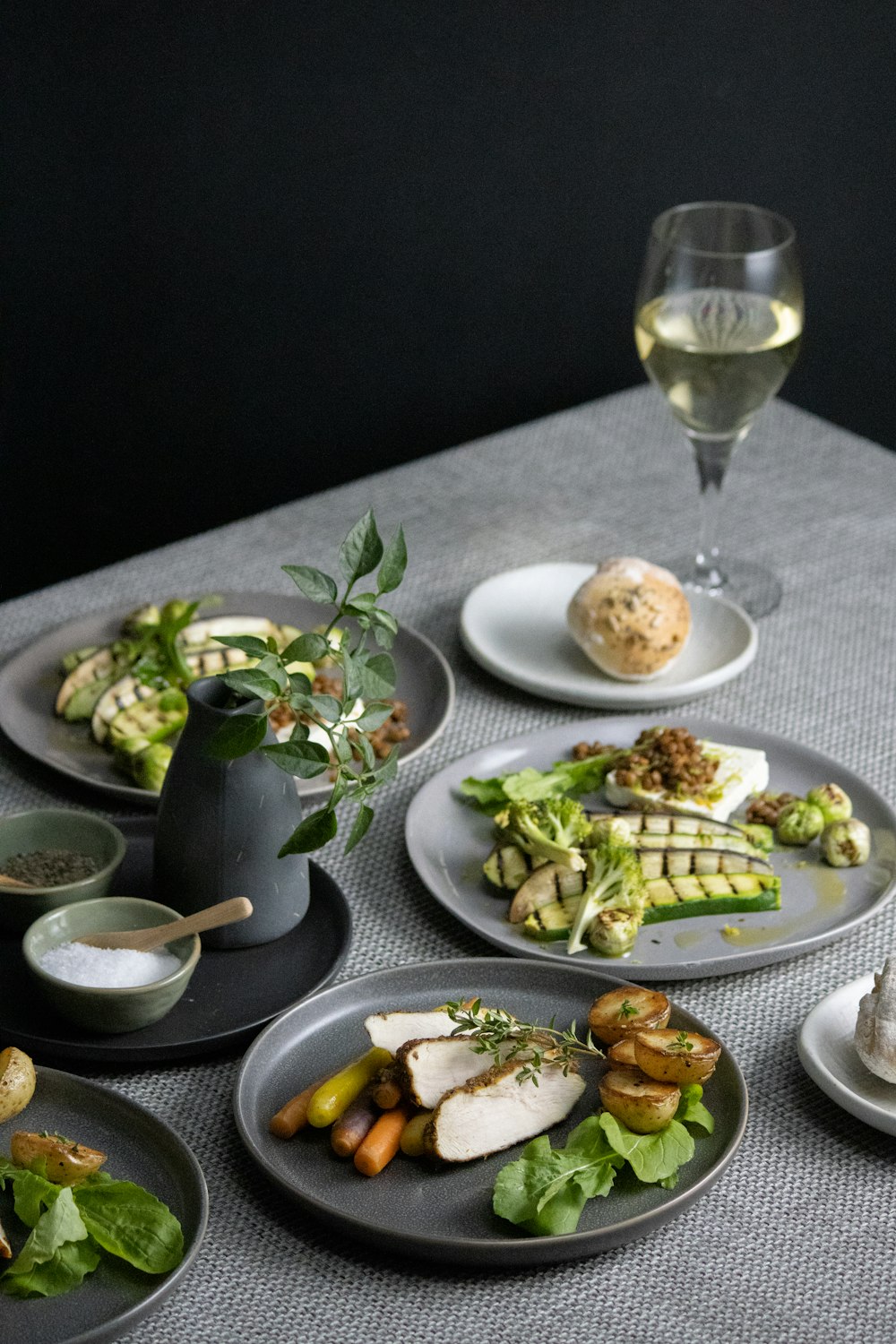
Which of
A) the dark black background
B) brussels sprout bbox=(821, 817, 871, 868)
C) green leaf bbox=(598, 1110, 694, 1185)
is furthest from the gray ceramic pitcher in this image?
the dark black background

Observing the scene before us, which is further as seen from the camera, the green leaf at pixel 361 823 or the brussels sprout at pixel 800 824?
the brussels sprout at pixel 800 824

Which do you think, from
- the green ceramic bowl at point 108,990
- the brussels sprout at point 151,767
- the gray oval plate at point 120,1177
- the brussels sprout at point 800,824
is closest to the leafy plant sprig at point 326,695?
the green ceramic bowl at point 108,990

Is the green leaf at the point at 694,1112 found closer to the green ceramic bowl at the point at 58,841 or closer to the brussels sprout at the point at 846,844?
the brussels sprout at the point at 846,844

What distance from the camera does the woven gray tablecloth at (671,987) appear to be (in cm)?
97

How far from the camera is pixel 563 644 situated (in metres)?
1.73

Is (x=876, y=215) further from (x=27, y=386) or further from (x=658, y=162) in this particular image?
(x=27, y=386)

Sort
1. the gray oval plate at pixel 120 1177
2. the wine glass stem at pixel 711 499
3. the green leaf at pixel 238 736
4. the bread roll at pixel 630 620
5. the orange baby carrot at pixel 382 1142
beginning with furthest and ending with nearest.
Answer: the wine glass stem at pixel 711 499 < the bread roll at pixel 630 620 < the green leaf at pixel 238 736 < the orange baby carrot at pixel 382 1142 < the gray oval plate at pixel 120 1177

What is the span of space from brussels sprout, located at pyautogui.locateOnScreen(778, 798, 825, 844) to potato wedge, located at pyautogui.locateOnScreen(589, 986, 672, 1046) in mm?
308

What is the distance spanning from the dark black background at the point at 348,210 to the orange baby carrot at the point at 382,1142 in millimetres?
1860

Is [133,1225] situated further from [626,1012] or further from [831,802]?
[831,802]

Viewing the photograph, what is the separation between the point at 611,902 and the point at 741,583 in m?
0.73

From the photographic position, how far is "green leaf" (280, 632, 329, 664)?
1.09 meters

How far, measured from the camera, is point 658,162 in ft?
10.3

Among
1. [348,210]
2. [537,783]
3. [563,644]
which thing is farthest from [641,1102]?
[348,210]
